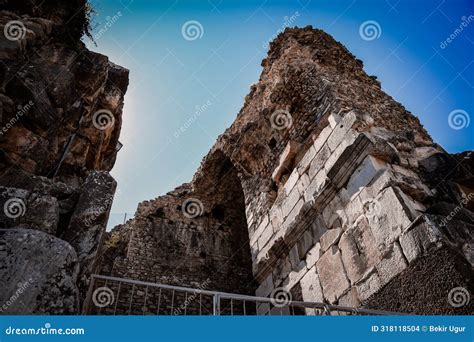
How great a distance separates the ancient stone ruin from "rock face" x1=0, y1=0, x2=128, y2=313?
1 centimetres

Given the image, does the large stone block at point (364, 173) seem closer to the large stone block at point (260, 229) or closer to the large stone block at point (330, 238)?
the large stone block at point (330, 238)

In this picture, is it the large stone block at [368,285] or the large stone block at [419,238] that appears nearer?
the large stone block at [419,238]

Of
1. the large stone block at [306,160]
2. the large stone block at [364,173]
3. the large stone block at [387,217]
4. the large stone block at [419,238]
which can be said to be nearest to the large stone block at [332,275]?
the large stone block at [387,217]

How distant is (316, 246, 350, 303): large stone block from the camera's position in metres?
4.43

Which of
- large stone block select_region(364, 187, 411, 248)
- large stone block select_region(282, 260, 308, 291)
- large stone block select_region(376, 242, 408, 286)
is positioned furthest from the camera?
large stone block select_region(282, 260, 308, 291)

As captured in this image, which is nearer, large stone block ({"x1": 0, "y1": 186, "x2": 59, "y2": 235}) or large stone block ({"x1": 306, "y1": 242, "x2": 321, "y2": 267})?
large stone block ({"x1": 0, "y1": 186, "x2": 59, "y2": 235})

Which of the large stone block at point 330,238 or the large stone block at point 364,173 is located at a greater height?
the large stone block at point 364,173

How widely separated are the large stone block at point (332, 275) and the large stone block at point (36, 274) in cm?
345

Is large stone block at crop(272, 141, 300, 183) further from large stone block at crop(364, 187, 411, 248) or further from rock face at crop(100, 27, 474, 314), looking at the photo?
large stone block at crop(364, 187, 411, 248)

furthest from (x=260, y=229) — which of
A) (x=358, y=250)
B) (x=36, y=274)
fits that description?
(x=36, y=274)

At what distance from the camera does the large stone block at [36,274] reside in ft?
5.98

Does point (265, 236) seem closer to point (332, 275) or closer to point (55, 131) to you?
point (332, 275)

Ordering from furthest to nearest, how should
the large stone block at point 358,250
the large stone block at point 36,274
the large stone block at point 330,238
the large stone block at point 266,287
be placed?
the large stone block at point 266,287 → the large stone block at point 330,238 → the large stone block at point 358,250 → the large stone block at point 36,274

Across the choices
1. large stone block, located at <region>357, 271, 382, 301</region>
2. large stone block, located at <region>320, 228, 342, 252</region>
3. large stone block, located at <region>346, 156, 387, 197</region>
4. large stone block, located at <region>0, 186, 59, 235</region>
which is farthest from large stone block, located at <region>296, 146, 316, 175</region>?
large stone block, located at <region>0, 186, 59, 235</region>
